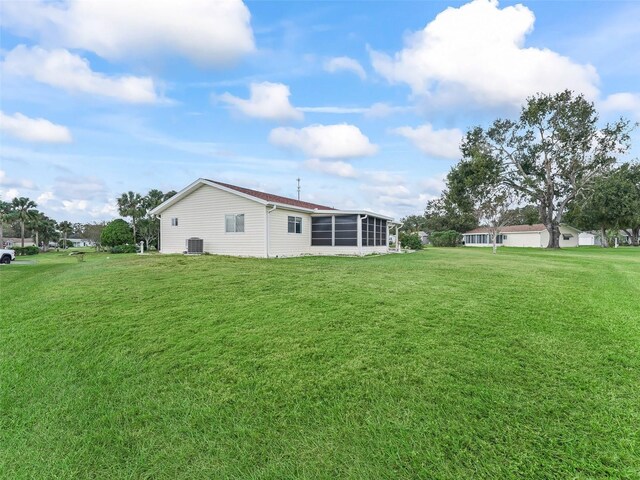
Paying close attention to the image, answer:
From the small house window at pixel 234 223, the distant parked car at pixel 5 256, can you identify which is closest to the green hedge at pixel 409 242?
the small house window at pixel 234 223

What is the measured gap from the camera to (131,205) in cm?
4097

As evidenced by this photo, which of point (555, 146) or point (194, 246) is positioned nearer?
point (194, 246)

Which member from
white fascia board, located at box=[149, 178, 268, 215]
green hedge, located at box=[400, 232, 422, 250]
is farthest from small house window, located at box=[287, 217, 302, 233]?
green hedge, located at box=[400, 232, 422, 250]

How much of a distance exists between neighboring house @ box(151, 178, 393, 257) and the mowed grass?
1028 centimetres

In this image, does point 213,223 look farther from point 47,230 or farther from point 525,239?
point 47,230

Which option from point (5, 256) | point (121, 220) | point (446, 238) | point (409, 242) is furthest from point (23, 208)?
point (446, 238)

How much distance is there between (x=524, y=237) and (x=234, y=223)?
145 ft

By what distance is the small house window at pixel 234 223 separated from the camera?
16.6 m

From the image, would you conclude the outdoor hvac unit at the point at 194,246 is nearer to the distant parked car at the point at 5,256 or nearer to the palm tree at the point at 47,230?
the distant parked car at the point at 5,256

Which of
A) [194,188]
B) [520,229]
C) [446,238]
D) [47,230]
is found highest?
[194,188]

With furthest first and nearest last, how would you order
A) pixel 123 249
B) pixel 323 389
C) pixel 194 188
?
1. pixel 123 249
2. pixel 194 188
3. pixel 323 389

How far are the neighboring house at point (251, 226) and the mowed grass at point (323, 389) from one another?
10.3 meters

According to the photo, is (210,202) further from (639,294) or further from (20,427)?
(639,294)

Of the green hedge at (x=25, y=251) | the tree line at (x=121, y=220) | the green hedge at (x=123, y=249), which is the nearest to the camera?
the green hedge at (x=123, y=249)
